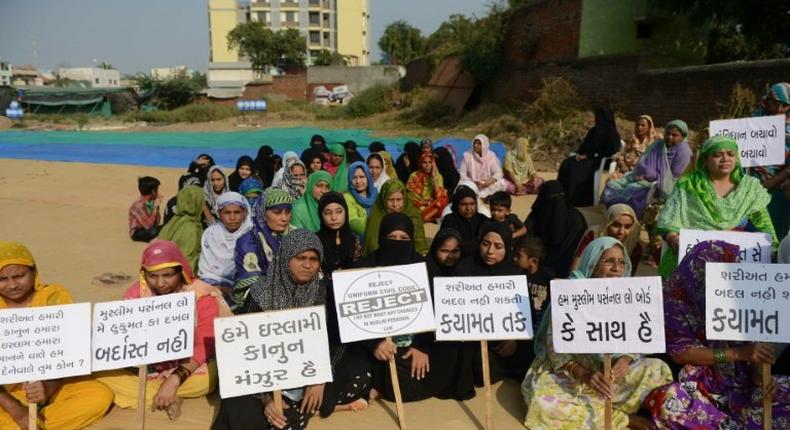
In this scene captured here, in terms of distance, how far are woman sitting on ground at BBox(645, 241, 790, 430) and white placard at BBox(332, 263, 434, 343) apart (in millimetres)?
1389

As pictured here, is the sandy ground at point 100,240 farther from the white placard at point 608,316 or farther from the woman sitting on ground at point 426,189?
the white placard at point 608,316

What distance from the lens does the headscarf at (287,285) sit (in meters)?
3.26

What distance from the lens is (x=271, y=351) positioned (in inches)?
112

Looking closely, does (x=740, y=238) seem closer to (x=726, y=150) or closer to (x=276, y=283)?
(x=726, y=150)

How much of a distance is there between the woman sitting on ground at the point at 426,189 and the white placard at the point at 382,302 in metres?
4.70

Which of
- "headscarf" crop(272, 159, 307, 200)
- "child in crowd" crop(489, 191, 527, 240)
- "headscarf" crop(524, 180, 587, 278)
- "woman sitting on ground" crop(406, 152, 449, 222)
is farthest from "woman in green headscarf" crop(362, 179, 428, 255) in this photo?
"woman sitting on ground" crop(406, 152, 449, 222)

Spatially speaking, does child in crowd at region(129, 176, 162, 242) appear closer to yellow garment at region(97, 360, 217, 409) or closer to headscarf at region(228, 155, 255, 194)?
headscarf at region(228, 155, 255, 194)

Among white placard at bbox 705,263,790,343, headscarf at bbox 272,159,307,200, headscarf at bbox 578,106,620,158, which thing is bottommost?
white placard at bbox 705,263,790,343

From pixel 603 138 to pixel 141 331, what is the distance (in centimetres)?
827

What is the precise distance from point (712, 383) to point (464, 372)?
56.2 inches

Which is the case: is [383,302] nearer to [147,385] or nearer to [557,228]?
[147,385]

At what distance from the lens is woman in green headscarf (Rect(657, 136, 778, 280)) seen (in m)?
3.92

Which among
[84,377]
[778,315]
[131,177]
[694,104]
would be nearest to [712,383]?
[778,315]

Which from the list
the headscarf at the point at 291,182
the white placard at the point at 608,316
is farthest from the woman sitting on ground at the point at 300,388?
the headscarf at the point at 291,182
